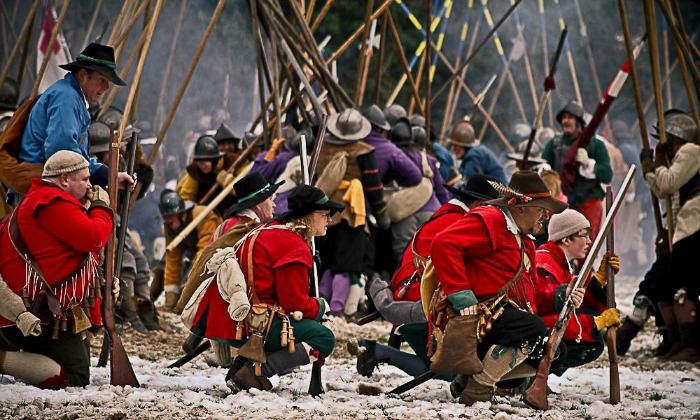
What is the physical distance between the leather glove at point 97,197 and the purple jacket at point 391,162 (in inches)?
173

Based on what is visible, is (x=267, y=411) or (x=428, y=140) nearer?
(x=267, y=411)

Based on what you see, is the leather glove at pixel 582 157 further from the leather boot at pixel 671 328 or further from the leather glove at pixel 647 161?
the leather boot at pixel 671 328

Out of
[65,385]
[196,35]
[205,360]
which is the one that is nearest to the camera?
[65,385]

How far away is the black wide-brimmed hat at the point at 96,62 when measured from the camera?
6.62 meters

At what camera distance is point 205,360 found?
754cm

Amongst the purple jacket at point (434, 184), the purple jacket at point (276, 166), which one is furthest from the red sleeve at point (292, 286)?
the purple jacket at point (434, 184)

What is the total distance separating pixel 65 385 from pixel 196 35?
17.0m

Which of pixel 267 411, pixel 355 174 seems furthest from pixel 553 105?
pixel 267 411

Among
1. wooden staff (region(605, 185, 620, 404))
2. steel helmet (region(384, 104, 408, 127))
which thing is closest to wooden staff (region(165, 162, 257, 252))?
steel helmet (region(384, 104, 408, 127))

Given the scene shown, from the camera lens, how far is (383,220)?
10.6 meters

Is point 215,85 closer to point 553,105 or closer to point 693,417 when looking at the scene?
point 553,105

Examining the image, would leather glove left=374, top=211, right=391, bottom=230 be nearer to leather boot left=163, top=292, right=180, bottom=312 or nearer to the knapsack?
leather boot left=163, top=292, right=180, bottom=312

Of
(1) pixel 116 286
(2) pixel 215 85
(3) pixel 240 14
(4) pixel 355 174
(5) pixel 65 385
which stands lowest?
(5) pixel 65 385

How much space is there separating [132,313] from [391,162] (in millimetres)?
2585
